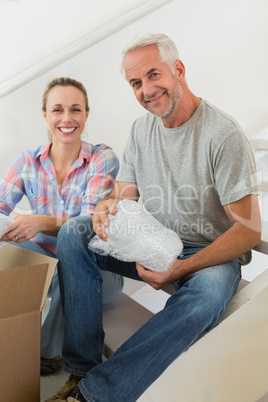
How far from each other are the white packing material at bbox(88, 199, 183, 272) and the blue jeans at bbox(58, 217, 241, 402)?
76mm

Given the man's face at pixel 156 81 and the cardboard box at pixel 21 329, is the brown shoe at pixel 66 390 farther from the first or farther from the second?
the man's face at pixel 156 81

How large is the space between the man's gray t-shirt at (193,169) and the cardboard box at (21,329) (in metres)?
0.48

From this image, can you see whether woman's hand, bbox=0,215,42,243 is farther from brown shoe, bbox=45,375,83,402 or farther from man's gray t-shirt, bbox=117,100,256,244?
brown shoe, bbox=45,375,83,402

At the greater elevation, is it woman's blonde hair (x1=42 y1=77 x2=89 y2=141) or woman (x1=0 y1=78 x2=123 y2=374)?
woman's blonde hair (x1=42 y1=77 x2=89 y2=141)

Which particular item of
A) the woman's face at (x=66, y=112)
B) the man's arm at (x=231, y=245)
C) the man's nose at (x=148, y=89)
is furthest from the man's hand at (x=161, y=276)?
the woman's face at (x=66, y=112)

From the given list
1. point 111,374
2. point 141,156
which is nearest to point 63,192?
point 141,156

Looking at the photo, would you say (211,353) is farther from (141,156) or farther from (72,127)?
(72,127)

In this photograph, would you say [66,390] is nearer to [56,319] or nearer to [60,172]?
[56,319]

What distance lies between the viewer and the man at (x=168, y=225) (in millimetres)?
957

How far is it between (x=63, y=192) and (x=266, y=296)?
81 centimetres

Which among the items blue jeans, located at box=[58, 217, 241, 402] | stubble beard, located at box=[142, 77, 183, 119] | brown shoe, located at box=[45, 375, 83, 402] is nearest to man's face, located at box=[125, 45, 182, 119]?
stubble beard, located at box=[142, 77, 183, 119]

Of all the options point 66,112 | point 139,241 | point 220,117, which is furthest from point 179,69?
point 139,241

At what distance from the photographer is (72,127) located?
59.6 inches

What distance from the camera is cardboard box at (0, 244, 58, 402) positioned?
94 centimetres
